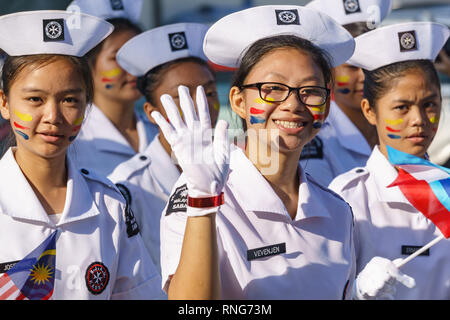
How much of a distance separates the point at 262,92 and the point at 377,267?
2.26 feet

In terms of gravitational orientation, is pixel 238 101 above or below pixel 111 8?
below

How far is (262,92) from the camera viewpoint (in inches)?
100

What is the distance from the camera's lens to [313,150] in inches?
157

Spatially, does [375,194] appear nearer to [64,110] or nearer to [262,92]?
[262,92]

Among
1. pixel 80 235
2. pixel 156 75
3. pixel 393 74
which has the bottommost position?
pixel 80 235

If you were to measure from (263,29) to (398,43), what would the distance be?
0.90 metres

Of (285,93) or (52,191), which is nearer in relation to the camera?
(285,93)

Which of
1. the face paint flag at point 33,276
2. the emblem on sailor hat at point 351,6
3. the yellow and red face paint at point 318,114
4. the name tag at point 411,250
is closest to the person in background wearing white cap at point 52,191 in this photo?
the face paint flag at point 33,276

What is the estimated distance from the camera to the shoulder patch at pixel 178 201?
2.36 meters

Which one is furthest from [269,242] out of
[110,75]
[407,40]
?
[110,75]

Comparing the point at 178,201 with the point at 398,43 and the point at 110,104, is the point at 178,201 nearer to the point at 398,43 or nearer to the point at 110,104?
the point at 398,43

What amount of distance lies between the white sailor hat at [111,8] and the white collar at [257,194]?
6.68ft
